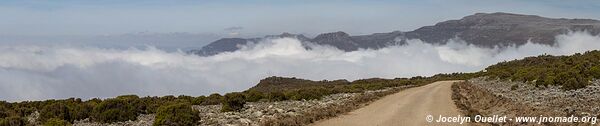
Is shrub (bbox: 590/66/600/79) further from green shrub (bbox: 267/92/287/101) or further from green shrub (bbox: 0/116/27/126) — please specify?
green shrub (bbox: 0/116/27/126)

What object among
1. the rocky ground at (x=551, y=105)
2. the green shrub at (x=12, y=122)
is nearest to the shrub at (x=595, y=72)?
the rocky ground at (x=551, y=105)

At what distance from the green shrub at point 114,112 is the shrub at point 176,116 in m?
6.35

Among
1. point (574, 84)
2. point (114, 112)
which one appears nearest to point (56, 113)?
point (114, 112)

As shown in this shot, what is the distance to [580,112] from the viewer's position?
19.6 meters

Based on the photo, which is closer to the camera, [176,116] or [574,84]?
[176,116]

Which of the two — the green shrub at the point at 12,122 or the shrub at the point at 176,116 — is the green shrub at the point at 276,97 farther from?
the green shrub at the point at 12,122

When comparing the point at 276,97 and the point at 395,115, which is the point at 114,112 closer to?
the point at 276,97

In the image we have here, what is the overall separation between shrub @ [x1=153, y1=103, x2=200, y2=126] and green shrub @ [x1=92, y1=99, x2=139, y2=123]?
20.8ft

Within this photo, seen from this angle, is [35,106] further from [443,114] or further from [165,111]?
[443,114]

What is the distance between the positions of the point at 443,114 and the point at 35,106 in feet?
→ 96.8

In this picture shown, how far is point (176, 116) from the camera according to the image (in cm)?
2353

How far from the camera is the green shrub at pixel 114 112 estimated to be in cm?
2991

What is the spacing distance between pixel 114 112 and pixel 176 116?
26.4ft

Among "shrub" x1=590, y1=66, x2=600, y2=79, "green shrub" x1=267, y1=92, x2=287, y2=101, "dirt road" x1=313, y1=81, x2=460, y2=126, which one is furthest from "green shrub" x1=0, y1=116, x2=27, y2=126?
"shrub" x1=590, y1=66, x2=600, y2=79
